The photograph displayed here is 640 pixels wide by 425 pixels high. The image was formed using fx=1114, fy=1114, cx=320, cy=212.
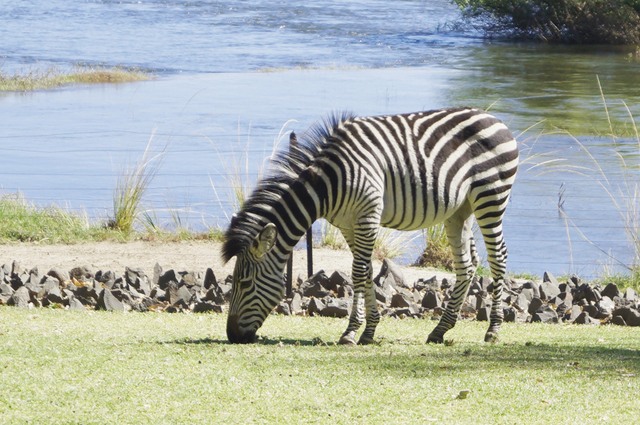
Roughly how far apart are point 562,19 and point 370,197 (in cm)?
4125

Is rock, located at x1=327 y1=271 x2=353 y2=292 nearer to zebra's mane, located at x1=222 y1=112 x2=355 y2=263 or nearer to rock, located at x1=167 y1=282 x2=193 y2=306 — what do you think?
rock, located at x1=167 y1=282 x2=193 y2=306

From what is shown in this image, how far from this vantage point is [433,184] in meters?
8.59

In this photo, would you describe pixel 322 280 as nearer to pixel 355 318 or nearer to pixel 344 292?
pixel 344 292

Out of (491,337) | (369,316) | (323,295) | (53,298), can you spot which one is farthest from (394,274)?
(53,298)

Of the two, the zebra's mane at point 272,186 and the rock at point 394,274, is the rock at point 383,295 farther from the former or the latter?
the zebra's mane at point 272,186

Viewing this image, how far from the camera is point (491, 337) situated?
9.02 meters

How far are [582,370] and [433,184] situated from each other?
1948 mm

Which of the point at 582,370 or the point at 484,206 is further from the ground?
the point at 484,206

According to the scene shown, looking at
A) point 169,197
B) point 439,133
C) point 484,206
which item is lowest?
point 169,197

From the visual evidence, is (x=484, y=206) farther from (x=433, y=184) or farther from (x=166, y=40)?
(x=166, y=40)

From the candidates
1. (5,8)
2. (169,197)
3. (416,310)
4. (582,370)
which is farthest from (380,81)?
(5,8)

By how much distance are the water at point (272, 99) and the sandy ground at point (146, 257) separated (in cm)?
133

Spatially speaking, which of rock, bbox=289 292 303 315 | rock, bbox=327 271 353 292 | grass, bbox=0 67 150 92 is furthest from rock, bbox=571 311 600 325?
grass, bbox=0 67 150 92

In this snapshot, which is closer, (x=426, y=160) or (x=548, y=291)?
(x=426, y=160)
